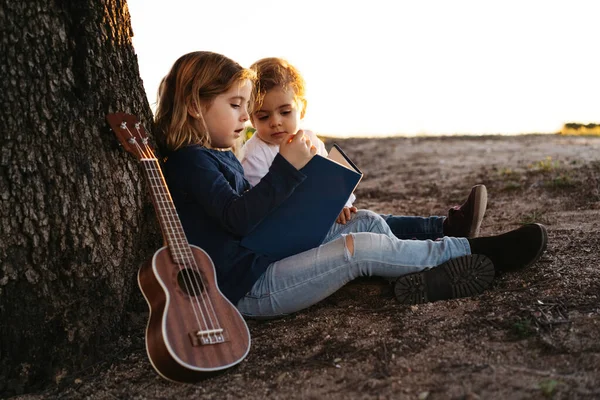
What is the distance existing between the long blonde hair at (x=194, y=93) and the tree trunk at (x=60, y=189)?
0.28m

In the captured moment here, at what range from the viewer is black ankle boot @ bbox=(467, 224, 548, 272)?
9.61 feet

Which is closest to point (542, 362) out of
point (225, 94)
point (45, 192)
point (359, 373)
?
point (359, 373)

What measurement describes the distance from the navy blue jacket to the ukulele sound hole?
12.2 inches

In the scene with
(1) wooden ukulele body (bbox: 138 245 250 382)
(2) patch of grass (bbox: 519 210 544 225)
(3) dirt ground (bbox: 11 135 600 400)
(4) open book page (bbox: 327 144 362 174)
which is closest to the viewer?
(3) dirt ground (bbox: 11 135 600 400)

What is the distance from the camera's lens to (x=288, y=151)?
104 inches

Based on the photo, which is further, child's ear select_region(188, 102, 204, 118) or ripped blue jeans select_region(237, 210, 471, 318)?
child's ear select_region(188, 102, 204, 118)

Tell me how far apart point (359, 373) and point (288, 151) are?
3.28ft

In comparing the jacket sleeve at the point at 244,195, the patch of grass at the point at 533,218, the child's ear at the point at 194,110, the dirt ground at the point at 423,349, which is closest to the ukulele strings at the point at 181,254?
the jacket sleeve at the point at 244,195

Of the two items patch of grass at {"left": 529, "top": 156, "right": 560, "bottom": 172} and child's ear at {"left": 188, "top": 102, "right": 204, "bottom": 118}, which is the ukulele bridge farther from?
patch of grass at {"left": 529, "top": 156, "right": 560, "bottom": 172}

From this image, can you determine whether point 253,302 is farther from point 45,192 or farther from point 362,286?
point 45,192

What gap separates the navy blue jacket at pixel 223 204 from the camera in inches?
102

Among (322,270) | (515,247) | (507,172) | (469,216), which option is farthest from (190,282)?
(507,172)

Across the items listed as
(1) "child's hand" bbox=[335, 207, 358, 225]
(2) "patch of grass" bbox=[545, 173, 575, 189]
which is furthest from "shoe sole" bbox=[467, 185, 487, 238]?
(2) "patch of grass" bbox=[545, 173, 575, 189]

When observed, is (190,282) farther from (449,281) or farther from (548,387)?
(548,387)
